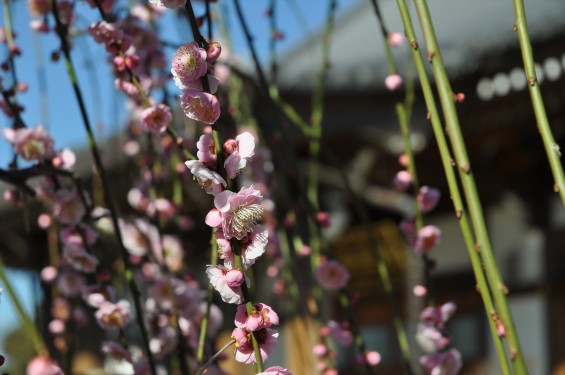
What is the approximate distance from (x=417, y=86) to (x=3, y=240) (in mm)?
2351

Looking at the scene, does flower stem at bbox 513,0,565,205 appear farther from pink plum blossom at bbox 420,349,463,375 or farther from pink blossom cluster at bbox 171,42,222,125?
pink plum blossom at bbox 420,349,463,375

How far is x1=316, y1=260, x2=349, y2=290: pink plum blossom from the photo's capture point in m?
0.79

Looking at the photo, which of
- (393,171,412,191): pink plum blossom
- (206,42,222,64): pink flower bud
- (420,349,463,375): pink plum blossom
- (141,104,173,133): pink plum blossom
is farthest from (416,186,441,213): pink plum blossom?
(206,42,222,64): pink flower bud

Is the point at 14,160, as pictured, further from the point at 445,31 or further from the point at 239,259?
the point at 445,31

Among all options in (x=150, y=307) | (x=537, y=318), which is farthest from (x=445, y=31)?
(x=150, y=307)

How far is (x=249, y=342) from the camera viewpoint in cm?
45

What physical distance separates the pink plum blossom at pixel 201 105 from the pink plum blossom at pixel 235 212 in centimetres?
5

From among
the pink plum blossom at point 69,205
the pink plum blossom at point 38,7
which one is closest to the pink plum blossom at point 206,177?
the pink plum blossom at point 69,205

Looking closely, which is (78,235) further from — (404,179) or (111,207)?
(404,179)

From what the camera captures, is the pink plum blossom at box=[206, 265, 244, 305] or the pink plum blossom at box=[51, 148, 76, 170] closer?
the pink plum blossom at box=[206, 265, 244, 305]

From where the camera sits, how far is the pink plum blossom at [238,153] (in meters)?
0.44

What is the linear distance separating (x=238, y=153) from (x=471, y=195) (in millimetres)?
142

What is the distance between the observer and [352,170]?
2609mm

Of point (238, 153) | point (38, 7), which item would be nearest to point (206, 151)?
point (238, 153)
